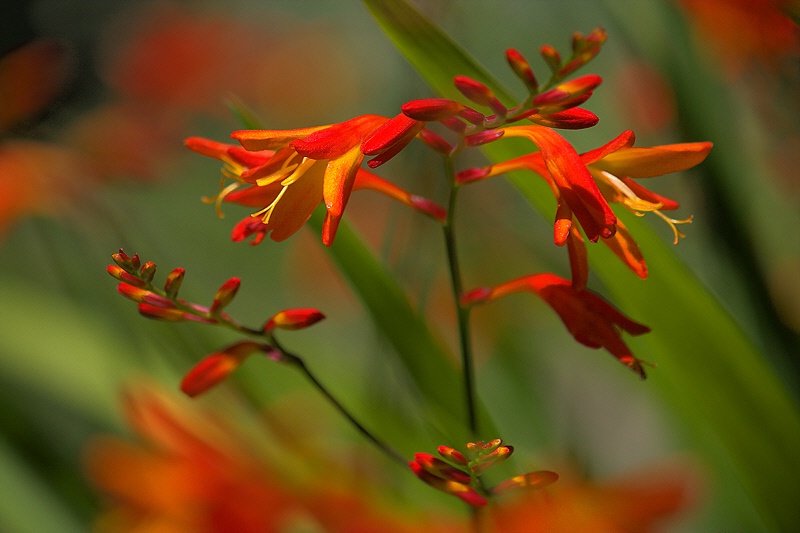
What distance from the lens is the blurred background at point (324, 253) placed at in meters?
0.41

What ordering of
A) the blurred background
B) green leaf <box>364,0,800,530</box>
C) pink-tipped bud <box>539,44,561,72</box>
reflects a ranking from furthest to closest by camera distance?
the blurred background → green leaf <box>364,0,800,530</box> → pink-tipped bud <box>539,44,561,72</box>

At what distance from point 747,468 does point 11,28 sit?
2.80 ft

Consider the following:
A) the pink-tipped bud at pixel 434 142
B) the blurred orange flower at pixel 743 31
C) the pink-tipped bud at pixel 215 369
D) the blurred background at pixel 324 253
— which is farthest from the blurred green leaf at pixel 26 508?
the blurred orange flower at pixel 743 31

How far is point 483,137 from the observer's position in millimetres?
236

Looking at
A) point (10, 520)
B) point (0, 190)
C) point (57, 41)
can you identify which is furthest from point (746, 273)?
point (57, 41)

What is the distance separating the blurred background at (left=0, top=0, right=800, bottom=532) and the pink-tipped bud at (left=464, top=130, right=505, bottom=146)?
105 mm

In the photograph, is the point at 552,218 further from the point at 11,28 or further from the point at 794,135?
the point at 11,28

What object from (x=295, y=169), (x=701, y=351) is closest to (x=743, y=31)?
(x=701, y=351)

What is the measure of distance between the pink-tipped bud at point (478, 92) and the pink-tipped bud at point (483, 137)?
17 mm

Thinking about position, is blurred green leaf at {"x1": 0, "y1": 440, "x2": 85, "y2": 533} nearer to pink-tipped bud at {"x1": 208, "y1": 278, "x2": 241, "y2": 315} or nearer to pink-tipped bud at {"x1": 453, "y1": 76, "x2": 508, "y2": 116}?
pink-tipped bud at {"x1": 208, "y1": 278, "x2": 241, "y2": 315}

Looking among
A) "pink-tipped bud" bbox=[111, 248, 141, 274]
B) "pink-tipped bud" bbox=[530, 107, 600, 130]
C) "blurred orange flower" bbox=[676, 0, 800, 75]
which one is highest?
"pink-tipped bud" bbox=[111, 248, 141, 274]

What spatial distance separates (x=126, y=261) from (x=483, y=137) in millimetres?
117

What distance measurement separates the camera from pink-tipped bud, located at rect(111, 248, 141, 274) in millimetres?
232

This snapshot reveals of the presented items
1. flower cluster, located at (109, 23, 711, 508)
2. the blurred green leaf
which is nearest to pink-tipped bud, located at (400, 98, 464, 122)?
flower cluster, located at (109, 23, 711, 508)
